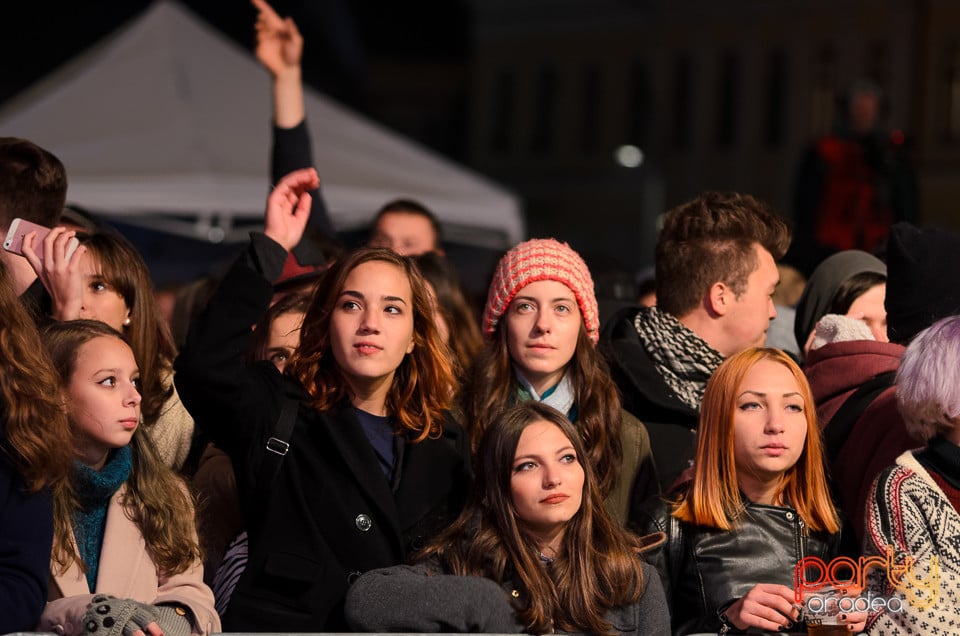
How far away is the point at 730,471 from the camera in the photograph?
14.3 feet

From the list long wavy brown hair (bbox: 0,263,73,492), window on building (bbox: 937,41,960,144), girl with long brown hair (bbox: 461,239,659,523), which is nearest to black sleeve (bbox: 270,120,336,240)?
girl with long brown hair (bbox: 461,239,659,523)

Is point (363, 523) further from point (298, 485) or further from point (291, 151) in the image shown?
point (291, 151)

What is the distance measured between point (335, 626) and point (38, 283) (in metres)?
1.60

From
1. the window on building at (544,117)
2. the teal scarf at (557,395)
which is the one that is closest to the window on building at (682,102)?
the window on building at (544,117)

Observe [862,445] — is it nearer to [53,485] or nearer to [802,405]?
[802,405]

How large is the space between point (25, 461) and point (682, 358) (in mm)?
2276

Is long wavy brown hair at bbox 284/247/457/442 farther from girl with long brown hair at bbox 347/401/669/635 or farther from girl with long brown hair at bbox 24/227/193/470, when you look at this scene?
girl with long brown hair at bbox 24/227/193/470

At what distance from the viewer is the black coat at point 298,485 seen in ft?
13.4

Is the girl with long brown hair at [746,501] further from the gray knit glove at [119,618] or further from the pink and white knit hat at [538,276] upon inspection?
the gray knit glove at [119,618]

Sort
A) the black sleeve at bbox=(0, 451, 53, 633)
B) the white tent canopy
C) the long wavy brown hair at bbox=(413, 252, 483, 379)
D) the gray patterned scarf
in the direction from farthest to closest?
the white tent canopy → the long wavy brown hair at bbox=(413, 252, 483, 379) → the gray patterned scarf → the black sleeve at bbox=(0, 451, 53, 633)

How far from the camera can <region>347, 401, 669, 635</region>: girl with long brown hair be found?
3.81 metres

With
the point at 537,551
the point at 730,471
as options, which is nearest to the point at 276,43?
the point at 730,471

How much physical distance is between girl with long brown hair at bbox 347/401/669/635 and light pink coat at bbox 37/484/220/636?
0.39 metres

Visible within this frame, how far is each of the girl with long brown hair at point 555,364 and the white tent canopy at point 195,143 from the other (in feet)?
13.3
